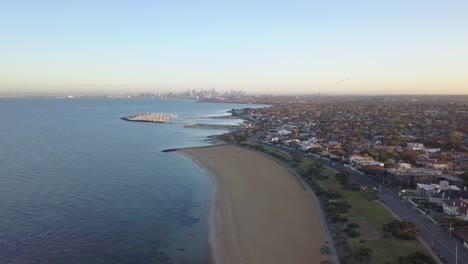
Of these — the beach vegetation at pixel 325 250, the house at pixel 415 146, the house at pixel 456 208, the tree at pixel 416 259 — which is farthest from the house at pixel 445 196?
the house at pixel 415 146

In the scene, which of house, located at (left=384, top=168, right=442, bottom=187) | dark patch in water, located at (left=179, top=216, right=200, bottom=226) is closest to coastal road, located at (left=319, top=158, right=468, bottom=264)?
house, located at (left=384, top=168, right=442, bottom=187)

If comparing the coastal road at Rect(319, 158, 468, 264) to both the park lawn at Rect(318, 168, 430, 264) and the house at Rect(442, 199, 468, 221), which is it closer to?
the park lawn at Rect(318, 168, 430, 264)

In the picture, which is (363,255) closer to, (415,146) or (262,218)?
(262,218)

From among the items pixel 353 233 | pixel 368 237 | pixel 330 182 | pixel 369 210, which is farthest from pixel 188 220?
pixel 330 182

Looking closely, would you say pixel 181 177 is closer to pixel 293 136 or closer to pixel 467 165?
pixel 467 165

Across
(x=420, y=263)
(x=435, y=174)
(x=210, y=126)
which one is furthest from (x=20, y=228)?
(x=210, y=126)

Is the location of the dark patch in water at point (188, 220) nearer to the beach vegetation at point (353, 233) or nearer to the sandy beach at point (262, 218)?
the sandy beach at point (262, 218)
